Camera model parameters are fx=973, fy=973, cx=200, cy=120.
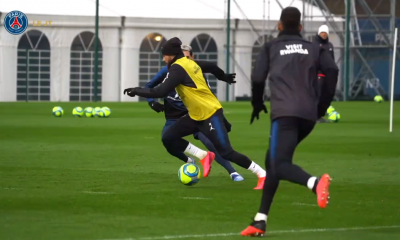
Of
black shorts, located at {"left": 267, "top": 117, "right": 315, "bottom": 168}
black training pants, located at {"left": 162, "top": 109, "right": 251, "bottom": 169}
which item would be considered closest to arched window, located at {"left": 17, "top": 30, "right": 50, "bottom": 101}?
black training pants, located at {"left": 162, "top": 109, "right": 251, "bottom": 169}

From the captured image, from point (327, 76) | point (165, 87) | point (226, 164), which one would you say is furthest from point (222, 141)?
point (327, 76)

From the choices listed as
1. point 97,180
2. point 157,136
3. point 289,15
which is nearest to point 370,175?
point 97,180

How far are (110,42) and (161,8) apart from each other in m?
3.15

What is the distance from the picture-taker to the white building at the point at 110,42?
45125 mm

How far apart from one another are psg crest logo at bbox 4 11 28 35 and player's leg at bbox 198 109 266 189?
108ft

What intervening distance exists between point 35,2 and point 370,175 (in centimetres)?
3475

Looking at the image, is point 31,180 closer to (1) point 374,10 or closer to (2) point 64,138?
(2) point 64,138

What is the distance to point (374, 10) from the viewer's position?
1889 inches

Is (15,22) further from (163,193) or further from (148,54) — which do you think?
(163,193)

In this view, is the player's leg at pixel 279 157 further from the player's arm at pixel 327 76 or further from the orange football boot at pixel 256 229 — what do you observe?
the player's arm at pixel 327 76

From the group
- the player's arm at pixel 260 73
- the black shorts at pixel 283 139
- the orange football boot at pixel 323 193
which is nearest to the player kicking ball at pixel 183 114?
the player's arm at pixel 260 73

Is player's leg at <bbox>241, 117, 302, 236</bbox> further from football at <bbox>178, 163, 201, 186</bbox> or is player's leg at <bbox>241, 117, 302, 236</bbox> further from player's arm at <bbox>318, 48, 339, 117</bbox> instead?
football at <bbox>178, 163, 201, 186</bbox>

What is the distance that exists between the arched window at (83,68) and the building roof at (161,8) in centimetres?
133

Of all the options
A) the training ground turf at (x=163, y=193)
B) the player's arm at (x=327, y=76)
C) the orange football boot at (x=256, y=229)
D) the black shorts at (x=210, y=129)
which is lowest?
the training ground turf at (x=163, y=193)
